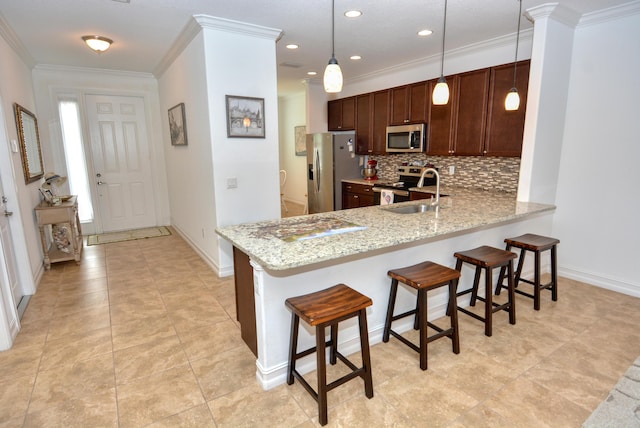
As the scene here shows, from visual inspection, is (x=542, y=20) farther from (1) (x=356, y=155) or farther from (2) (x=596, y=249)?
(1) (x=356, y=155)

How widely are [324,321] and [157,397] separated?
1129 mm

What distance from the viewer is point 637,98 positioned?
3.09 metres

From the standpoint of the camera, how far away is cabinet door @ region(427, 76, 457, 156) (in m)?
4.26

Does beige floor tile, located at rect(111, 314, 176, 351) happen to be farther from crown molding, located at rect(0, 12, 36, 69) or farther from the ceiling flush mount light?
crown molding, located at rect(0, 12, 36, 69)

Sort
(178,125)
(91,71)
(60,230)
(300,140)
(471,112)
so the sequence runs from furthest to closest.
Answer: (300,140)
(91,71)
(178,125)
(60,230)
(471,112)

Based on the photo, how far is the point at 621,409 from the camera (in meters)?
1.26

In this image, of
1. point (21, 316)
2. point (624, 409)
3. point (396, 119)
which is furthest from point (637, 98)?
point (21, 316)

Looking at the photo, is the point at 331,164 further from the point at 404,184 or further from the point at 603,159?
the point at 603,159

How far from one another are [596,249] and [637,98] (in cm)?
146

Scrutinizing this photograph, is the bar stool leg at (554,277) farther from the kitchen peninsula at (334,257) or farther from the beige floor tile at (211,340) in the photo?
the beige floor tile at (211,340)

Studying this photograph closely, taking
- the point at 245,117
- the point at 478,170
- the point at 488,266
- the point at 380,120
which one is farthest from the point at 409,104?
the point at 488,266

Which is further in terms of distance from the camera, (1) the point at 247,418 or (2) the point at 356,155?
(2) the point at 356,155

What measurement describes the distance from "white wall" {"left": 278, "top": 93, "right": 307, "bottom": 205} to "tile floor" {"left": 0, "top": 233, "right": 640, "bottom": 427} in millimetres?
4893

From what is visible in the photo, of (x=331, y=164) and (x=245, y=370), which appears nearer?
(x=245, y=370)
